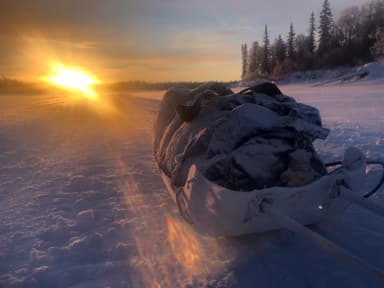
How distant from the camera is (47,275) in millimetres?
2018

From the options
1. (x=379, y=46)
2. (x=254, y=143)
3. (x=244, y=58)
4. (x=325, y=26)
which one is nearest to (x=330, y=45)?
(x=325, y=26)

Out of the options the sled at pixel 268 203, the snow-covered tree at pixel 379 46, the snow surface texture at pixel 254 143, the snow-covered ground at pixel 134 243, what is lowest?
the snow-covered ground at pixel 134 243

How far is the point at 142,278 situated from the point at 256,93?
172 centimetres

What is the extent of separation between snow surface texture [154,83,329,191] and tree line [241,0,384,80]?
46.3m

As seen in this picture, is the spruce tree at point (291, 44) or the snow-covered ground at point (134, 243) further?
the spruce tree at point (291, 44)

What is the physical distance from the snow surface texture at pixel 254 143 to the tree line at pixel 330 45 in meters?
46.3

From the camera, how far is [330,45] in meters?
53.4

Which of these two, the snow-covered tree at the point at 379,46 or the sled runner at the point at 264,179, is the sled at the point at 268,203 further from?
the snow-covered tree at the point at 379,46

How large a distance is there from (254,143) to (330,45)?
194 feet

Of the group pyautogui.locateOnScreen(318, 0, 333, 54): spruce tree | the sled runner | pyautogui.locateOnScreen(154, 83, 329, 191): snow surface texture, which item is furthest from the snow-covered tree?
the sled runner

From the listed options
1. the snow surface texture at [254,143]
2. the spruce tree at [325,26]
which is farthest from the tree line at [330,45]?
the snow surface texture at [254,143]

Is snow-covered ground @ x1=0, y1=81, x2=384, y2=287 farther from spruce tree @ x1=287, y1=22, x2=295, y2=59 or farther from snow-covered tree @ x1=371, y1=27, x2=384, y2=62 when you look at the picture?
spruce tree @ x1=287, y1=22, x2=295, y2=59

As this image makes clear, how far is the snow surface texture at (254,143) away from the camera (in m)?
1.91

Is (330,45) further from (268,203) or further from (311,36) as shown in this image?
(268,203)
